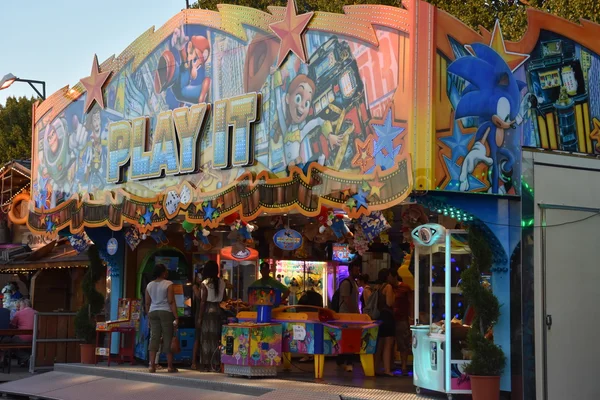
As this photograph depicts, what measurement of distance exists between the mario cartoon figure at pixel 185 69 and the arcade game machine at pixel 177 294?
379cm

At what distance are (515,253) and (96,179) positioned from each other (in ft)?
29.8

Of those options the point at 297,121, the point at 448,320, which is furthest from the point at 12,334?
the point at 448,320

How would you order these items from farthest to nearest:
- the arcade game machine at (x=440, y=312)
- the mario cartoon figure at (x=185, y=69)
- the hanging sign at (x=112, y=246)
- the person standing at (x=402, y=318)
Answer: the hanging sign at (x=112, y=246) < the person standing at (x=402, y=318) < the mario cartoon figure at (x=185, y=69) < the arcade game machine at (x=440, y=312)

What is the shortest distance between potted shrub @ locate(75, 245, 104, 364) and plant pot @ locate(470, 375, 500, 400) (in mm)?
9149

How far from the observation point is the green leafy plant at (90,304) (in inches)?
728

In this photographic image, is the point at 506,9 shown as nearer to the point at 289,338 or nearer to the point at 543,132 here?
the point at 543,132

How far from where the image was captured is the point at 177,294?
56.6ft

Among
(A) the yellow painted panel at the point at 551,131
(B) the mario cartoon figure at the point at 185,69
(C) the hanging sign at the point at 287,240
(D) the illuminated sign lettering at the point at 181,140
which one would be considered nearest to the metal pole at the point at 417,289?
(C) the hanging sign at the point at 287,240

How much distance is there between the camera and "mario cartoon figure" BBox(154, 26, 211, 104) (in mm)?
15430

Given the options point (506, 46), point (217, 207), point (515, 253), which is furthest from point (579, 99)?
point (217, 207)

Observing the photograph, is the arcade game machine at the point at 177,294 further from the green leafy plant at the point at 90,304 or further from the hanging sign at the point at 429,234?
the hanging sign at the point at 429,234

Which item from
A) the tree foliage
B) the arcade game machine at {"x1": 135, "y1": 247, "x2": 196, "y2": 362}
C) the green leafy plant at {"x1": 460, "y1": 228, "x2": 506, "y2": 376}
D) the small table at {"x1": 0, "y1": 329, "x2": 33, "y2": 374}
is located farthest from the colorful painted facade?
the tree foliage

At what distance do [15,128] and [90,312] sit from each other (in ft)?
85.4

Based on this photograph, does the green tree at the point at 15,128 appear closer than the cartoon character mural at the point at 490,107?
No
